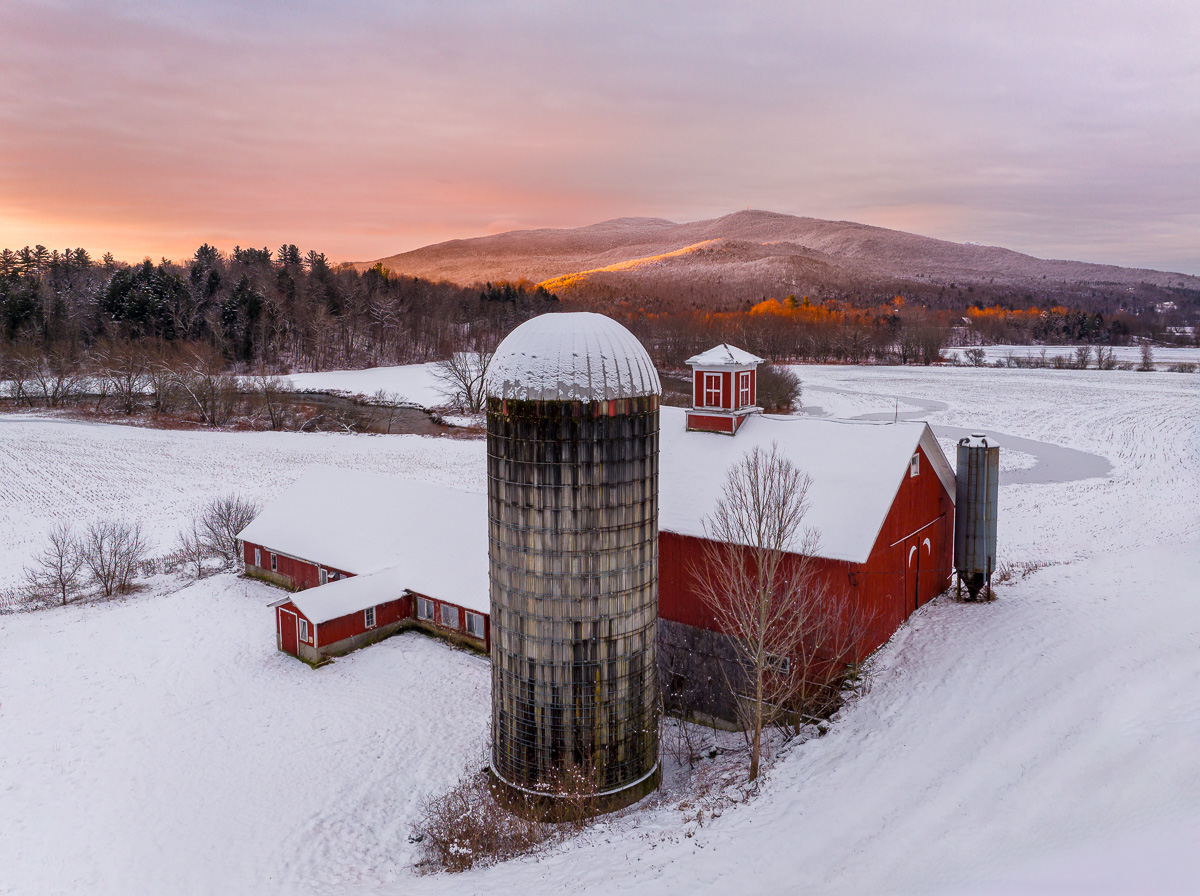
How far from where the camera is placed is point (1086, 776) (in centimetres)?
1175

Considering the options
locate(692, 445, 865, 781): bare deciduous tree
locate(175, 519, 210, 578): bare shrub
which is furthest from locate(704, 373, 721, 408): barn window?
locate(175, 519, 210, 578): bare shrub

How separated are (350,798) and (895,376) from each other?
88522mm

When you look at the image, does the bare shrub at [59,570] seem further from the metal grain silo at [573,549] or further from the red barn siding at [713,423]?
the red barn siding at [713,423]

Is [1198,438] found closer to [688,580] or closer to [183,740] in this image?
[688,580]

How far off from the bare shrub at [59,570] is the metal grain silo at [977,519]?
30.8 meters

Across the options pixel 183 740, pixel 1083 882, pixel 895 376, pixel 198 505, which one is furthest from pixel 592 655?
pixel 895 376

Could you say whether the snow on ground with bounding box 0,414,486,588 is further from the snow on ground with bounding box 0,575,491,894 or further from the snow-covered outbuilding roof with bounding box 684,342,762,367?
the snow-covered outbuilding roof with bounding box 684,342,762,367

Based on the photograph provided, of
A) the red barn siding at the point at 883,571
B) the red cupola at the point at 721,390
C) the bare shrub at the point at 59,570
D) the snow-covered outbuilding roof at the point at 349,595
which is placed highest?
the red cupola at the point at 721,390

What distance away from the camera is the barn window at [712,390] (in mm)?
21484

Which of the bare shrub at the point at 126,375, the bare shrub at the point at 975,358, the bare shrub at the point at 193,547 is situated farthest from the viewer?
the bare shrub at the point at 975,358

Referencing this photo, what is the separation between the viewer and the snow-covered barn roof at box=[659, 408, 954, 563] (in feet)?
56.9

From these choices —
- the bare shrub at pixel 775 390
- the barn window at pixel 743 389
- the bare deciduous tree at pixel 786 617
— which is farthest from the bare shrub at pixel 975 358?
the bare deciduous tree at pixel 786 617

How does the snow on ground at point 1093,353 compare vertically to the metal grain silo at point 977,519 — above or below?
above

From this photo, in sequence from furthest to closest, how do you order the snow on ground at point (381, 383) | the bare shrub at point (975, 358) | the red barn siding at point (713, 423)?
the bare shrub at point (975, 358), the snow on ground at point (381, 383), the red barn siding at point (713, 423)
